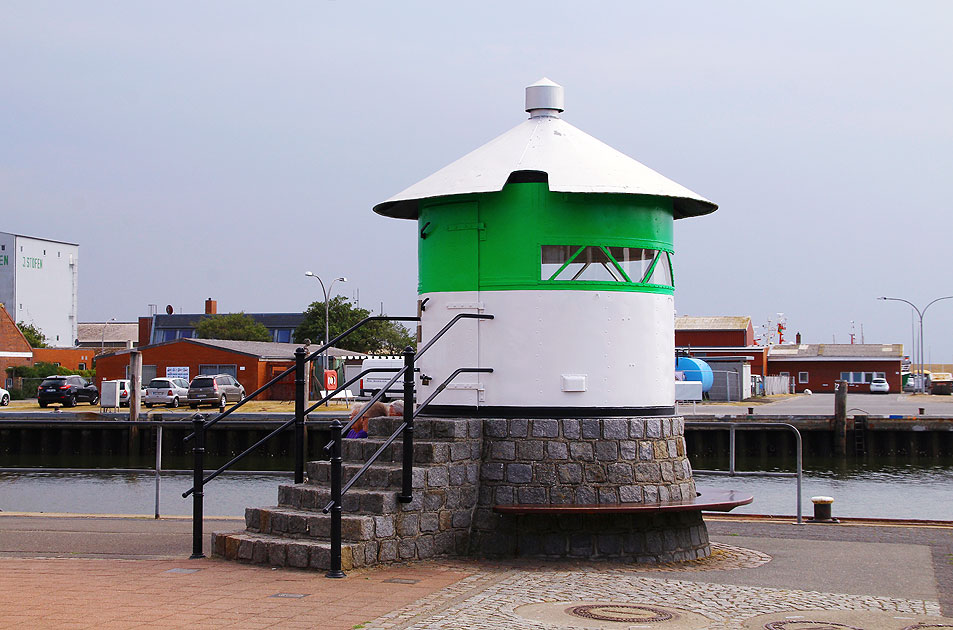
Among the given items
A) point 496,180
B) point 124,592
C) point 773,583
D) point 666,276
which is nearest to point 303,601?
point 124,592

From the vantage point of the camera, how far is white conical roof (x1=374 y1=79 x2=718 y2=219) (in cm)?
1107

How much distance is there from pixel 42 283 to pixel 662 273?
102 meters

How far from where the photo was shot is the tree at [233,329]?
99.1m

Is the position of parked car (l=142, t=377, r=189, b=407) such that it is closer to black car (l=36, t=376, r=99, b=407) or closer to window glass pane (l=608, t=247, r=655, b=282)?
black car (l=36, t=376, r=99, b=407)

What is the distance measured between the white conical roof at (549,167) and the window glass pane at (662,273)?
25.7 inches

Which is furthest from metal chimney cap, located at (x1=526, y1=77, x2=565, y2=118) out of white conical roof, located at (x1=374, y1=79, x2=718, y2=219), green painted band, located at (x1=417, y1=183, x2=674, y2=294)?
green painted band, located at (x1=417, y1=183, x2=674, y2=294)

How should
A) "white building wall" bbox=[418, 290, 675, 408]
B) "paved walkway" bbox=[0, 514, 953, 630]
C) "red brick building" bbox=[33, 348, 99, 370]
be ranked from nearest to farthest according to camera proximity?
1. "paved walkway" bbox=[0, 514, 953, 630]
2. "white building wall" bbox=[418, 290, 675, 408]
3. "red brick building" bbox=[33, 348, 99, 370]

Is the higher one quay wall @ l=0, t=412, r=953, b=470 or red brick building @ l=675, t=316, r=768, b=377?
red brick building @ l=675, t=316, r=768, b=377

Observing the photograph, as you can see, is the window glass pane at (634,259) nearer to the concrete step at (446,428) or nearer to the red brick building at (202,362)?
the concrete step at (446,428)

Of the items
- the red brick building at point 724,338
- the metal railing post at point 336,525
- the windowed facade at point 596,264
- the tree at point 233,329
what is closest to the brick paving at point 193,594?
the metal railing post at point 336,525

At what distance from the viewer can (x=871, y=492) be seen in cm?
2852

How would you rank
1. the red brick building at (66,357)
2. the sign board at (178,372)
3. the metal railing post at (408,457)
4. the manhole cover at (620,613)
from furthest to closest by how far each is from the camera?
the red brick building at (66,357)
the sign board at (178,372)
the metal railing post at (408,457)
the manhole cover at (620,613)

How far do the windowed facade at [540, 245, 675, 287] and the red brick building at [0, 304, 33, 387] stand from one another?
65926 mm

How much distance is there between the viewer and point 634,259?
37.3ft
